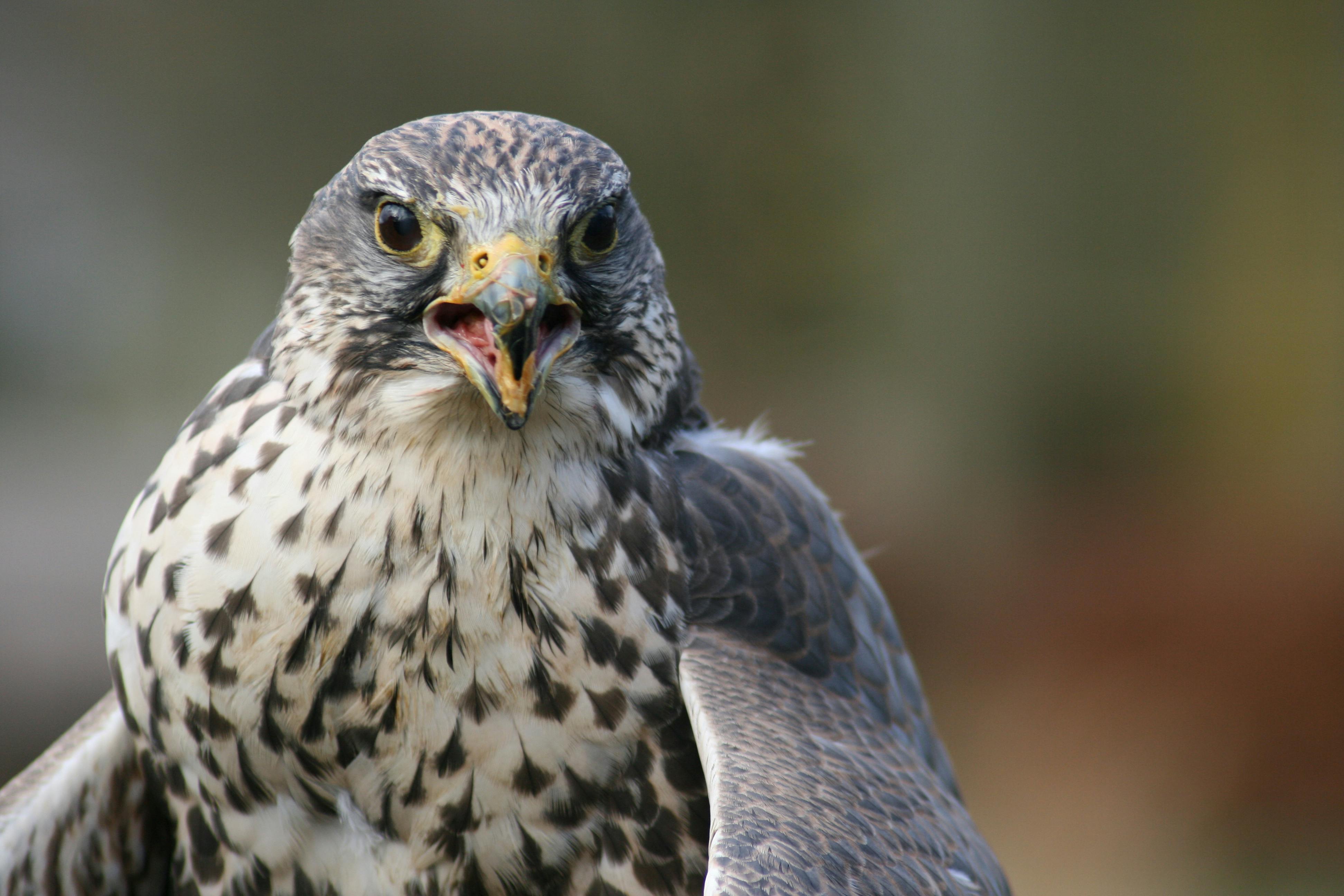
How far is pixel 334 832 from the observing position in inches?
89.7

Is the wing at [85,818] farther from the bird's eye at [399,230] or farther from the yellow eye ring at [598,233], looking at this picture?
the yellow eye ring at [598,233]

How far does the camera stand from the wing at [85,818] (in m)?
2.54

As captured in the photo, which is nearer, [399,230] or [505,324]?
[505,324]

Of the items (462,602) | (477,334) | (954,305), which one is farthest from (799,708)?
(954,305)

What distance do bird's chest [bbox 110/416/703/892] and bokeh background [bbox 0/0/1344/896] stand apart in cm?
500

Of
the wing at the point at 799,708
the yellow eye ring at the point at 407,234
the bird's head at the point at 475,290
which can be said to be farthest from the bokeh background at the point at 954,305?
the yellow eye ring at the point at 407,234

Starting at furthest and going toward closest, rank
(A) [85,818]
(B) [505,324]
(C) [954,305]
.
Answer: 1. (C) [954,305]
2. (A) [85,818]
3. (B) [505,324]

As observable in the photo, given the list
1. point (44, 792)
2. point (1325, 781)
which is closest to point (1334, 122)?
point (1325, 781)

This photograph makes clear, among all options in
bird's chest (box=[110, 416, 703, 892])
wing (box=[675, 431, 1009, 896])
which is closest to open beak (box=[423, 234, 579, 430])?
bird's chest (box=[110, 416, 703, 892])

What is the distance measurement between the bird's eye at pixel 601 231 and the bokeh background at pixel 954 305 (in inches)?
216

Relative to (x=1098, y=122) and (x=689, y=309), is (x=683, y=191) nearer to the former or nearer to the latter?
A: (x=689, y=309)

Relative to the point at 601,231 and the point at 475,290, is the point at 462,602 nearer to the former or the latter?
the point at 475,290

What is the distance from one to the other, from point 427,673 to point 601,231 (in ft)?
2.56

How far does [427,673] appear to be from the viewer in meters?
2.14
